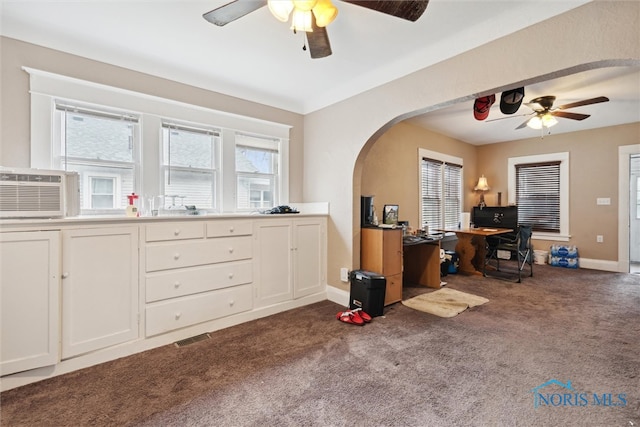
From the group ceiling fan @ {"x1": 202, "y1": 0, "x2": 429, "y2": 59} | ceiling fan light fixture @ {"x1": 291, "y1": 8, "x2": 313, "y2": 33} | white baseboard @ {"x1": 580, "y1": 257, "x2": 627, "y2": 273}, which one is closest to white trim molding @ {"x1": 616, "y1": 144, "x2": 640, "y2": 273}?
white baseboard @ {"x1": 580, "y1": 257, "x2": 627, "y2": 273}

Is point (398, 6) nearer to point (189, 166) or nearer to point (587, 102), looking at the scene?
point (189, 166)

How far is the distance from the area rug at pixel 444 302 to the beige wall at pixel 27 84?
3.32m

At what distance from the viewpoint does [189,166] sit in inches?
124

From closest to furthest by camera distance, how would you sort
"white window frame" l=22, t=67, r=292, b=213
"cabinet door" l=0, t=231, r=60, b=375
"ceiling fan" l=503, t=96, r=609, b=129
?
"cabinet door" l=0, t=231, r=60, b=375 → "white window frame" l=22, t=67, r=292, b=213 → "ceiling fan" l=503, t=96, r=609, b=129

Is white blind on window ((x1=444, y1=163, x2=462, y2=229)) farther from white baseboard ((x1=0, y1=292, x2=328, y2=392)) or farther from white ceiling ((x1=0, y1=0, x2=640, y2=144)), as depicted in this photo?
white baseboard ((x1=0, y1=292, x2=328, y2=392))

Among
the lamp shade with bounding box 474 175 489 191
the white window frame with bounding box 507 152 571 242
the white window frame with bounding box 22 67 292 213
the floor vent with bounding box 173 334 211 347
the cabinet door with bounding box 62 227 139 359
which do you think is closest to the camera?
the cabinet door with bounding box 62 227 139 359

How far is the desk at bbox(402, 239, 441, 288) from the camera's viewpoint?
4102 mm

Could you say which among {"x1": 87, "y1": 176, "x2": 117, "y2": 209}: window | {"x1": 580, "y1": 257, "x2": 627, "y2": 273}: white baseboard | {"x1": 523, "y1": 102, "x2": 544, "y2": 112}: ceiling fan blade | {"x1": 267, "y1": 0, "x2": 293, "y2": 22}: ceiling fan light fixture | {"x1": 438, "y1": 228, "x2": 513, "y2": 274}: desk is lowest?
{"x1": 580, "y1": 257, "x2": 627, "y2": 273}: white baseboard

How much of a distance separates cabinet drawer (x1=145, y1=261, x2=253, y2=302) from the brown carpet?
455mm

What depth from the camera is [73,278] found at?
6.79ft

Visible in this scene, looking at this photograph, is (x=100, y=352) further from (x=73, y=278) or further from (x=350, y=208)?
(x=350, y=208)

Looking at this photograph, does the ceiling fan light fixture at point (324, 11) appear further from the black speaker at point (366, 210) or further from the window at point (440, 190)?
the window at point (440, 190)

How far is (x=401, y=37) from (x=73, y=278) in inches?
127

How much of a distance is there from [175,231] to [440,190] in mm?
4814
